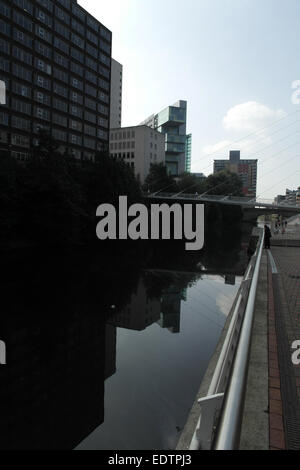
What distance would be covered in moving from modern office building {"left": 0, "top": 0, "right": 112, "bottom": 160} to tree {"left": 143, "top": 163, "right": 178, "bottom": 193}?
13882 mm

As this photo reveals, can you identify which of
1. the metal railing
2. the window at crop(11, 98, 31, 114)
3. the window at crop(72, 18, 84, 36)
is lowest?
the metal railing

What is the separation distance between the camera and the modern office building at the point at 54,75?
171 feet

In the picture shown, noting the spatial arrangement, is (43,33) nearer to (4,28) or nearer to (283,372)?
(4,28)

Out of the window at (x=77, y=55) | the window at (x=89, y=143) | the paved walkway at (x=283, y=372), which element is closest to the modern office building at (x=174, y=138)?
the window at (x=89, y=143)

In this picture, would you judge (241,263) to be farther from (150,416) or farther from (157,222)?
(157,222)

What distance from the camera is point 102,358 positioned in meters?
8.76

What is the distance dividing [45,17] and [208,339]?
67108 millimetres

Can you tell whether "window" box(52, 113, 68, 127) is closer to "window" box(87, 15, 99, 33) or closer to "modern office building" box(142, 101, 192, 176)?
"window" box(87, 15, 99, 33)

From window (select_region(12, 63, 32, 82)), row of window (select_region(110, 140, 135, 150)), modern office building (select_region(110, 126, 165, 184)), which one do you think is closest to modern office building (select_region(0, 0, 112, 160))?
window (select_region(12, 63, 32, 82))

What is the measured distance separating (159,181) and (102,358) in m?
61.5

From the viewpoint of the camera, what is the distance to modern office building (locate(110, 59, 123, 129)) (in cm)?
10894

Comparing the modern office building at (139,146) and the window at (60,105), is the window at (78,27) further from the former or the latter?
the modern office building at (139,146)
